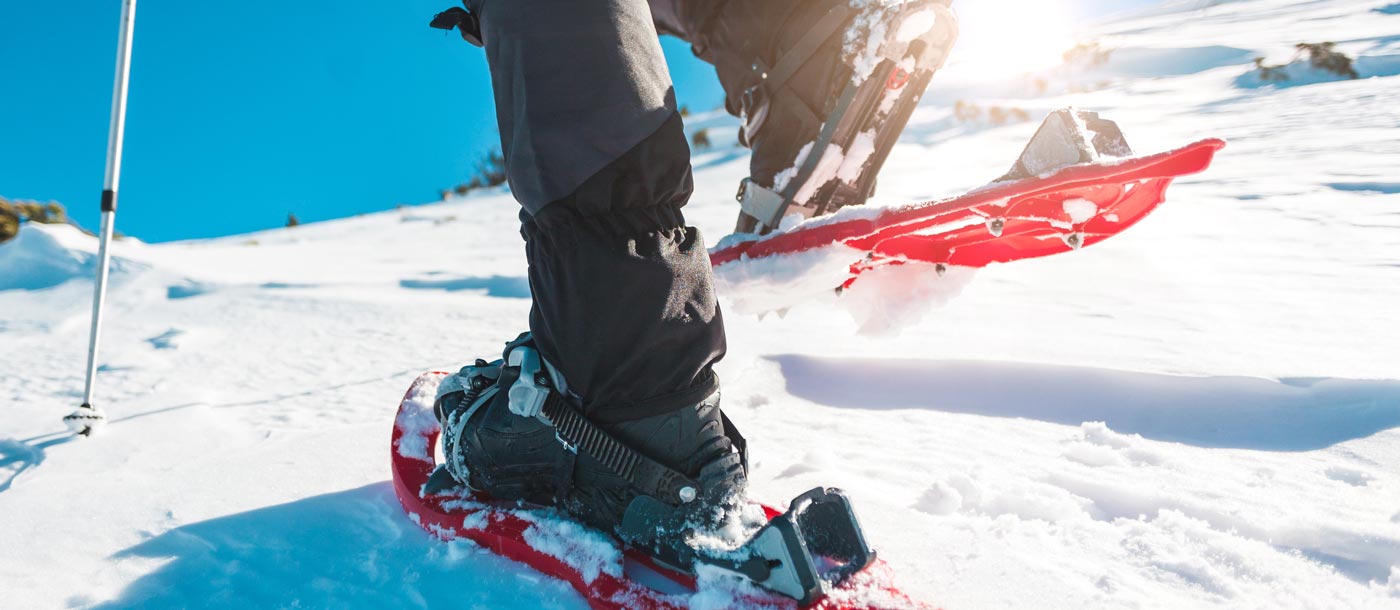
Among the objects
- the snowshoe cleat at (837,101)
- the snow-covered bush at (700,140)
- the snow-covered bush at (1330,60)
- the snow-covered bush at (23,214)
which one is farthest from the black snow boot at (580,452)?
the snow-covered bush at (700,140)

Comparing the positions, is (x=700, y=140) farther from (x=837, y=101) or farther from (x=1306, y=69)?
(x=837, y=101)

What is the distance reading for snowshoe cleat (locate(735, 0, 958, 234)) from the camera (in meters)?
1.50

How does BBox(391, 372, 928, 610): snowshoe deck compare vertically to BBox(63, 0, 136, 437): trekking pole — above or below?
below

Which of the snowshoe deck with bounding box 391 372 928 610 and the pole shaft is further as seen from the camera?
the pole shaft

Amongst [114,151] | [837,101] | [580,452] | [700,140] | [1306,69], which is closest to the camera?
[580,452]

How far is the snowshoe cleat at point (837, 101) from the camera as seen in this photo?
4.92 ft

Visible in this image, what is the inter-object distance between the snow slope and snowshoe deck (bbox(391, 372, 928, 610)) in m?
0.03

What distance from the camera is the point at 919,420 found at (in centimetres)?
138

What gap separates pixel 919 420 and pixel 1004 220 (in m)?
0.39

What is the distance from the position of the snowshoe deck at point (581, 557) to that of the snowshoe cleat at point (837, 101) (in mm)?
792

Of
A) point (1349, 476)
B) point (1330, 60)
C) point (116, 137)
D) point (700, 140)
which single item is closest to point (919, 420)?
point (1349, 476)

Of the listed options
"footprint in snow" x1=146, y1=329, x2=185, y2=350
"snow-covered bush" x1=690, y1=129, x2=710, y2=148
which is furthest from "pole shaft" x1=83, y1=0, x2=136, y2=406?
"snow-covered bush" x1=690, y1=129, x2=710, y2=148

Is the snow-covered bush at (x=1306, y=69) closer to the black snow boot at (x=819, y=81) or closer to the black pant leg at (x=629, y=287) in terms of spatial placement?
the black snow boot at (x=819, y=81)

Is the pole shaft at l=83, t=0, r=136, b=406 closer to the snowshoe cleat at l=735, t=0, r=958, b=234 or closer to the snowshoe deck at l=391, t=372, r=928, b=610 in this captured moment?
the snowshoe deck at l=391, t=372, r=928, b=610
